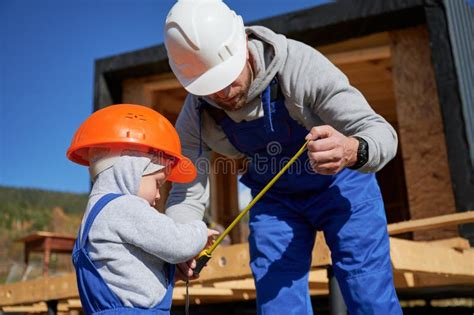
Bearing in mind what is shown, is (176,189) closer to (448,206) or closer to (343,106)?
(343,106)

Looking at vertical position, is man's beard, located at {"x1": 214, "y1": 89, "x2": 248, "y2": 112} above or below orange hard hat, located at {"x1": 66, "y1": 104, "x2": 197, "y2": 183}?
above

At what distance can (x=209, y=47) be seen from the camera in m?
2.20

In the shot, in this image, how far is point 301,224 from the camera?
2432 millimetres

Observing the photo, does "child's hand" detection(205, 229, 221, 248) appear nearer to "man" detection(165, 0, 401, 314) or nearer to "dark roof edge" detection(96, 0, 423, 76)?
"man" detection(165, 0, 401, 314)

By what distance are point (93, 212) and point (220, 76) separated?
0.81m

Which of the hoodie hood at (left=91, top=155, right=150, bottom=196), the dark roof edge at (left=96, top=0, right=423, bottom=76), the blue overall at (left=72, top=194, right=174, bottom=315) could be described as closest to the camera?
the blue overall at (left=72, top=194, right=174, bottom=315)

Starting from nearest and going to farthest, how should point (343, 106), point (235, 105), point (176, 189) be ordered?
point (343, 106), point (235, 105), point (176, 189)

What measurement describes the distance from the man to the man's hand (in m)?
0.07

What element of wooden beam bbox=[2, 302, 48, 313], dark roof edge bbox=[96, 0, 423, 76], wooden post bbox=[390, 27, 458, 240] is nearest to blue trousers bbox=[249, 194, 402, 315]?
wooden post bbox=[390, 27, 458, 240]

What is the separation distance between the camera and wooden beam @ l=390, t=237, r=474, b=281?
289 cm

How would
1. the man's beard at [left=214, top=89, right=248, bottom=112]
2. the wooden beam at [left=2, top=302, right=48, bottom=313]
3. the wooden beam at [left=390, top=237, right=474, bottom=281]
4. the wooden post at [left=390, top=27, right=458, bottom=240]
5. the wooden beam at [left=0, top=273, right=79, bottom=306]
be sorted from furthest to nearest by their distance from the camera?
the wooden beam at [left=2, top=302, right=48, bottom=313], the wooden post at [left=390, top=27, right=458, bottom=240], the wooden beam at [left=0, top=273, right=79, bottom=306], the wooden beam at [left=390, top=237, right=474, bottom=281], the man's beard at [left=214, top=89, right=248, bottom=112]

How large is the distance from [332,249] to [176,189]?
84 cm

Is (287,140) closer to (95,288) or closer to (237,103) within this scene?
(237,103)

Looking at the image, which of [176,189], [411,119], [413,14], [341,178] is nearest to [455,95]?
[411,119]
